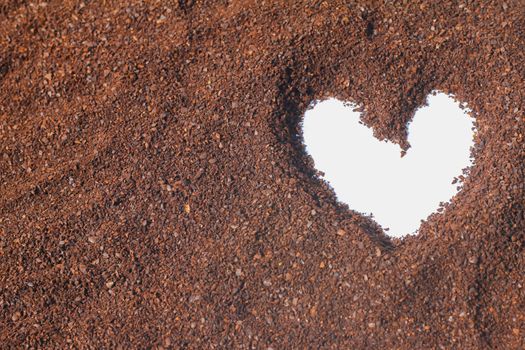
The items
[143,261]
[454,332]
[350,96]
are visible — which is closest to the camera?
[454,332]

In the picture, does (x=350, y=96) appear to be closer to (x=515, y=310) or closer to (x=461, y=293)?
(x=461, y=293)

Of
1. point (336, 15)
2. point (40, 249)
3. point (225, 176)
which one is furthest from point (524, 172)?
point (40, 249)

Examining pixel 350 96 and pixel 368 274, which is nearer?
pixel 368 274

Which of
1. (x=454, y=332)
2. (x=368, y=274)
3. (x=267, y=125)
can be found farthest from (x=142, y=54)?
(x=454, y=332)

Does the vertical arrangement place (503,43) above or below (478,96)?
above

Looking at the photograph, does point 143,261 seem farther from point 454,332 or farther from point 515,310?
point 515,310

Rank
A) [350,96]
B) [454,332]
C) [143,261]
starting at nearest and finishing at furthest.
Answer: [454,332], [143,261], [350,96]

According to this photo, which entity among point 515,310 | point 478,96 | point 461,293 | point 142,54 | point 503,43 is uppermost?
point 142,54
